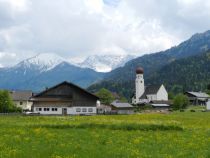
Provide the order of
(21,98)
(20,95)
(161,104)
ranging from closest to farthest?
(21,98) < (20,95) < (161,104)

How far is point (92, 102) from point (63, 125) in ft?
220

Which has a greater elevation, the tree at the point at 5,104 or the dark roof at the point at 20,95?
the dark roof at the point at 20,95

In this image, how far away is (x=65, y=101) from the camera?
107812mm

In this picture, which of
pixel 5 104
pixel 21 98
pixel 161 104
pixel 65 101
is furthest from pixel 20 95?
pixel 65 101

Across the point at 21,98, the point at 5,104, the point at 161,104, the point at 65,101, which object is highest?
the point at 21,98

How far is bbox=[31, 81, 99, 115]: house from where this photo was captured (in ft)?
351

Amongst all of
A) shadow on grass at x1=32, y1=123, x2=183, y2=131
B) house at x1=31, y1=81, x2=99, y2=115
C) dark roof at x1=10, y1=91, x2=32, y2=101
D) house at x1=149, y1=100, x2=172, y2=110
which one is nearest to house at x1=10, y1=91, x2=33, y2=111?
dark roof at x1=10, y1=91, x2=32, y2=101

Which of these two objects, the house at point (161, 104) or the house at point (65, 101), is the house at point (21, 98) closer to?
the house at point (161, 104)

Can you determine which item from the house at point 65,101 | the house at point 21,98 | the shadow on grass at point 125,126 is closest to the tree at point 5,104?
the house at point 65,101

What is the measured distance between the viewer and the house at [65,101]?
106938 millimetres

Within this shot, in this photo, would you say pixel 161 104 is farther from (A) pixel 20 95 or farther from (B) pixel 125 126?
(B) pixel 125 126

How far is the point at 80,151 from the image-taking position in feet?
69.1

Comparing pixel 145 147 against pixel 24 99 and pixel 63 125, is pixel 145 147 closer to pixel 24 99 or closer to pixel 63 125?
pixel 63 125

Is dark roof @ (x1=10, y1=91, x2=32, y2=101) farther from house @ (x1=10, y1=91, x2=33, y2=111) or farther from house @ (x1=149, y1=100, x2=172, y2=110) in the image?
house @ (x1=149, y1=100, x2=172, y2=110)
